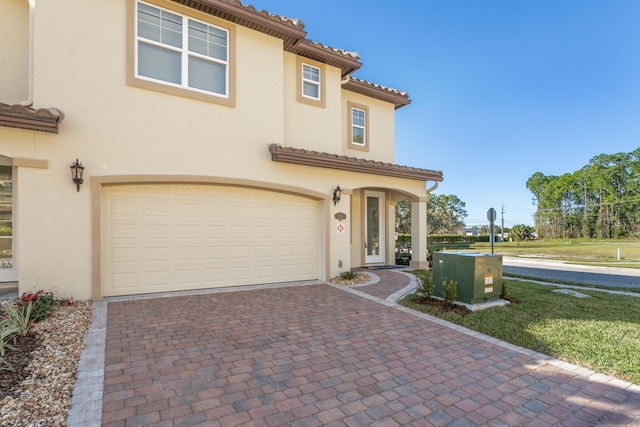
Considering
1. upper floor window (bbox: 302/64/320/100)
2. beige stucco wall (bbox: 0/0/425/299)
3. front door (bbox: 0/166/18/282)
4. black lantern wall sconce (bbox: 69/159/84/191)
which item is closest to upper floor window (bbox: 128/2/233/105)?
beige stucco wall (bbox: 0/0/425/299)

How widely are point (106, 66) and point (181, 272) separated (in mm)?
5100

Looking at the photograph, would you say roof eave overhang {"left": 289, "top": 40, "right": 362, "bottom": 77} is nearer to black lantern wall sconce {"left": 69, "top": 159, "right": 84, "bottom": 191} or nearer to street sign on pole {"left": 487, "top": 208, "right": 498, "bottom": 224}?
black lantern wall sconce {"left": 69, "top": 159, "right": 84, "bottom": 191}

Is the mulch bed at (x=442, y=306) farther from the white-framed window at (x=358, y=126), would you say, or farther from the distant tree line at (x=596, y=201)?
the distant tree line at (x=596, y=201)

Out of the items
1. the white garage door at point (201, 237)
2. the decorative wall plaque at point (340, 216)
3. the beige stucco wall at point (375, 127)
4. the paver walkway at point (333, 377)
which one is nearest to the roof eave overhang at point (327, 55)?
the beige stucco wall at point (375, 127)

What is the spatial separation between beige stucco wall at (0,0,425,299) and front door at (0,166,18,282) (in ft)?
6.92

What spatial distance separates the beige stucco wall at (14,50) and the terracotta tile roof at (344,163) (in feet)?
20.6

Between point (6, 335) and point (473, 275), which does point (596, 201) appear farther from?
point (6, 335)

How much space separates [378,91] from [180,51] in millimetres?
7700

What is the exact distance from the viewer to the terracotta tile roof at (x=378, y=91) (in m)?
12.1

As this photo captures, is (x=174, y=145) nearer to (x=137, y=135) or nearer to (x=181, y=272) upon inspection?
(x=137, y=135)

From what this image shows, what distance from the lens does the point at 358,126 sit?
41.8ft

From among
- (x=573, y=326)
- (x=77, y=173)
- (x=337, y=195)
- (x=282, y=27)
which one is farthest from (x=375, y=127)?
(x=77, y=173)

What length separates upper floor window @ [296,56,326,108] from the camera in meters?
10.3

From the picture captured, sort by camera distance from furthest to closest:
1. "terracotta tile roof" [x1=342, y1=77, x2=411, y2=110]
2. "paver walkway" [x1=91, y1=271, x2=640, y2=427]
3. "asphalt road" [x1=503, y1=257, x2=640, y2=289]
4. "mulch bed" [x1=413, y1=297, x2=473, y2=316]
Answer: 1. "terracotta tile roof" [x1=342, y1=77, x2=411, y2=110]
2. "asphalt road" [x1=503, y1=257, x2=640, y2=289]
3. "mulch bed" [x1=413, y1=297, x2=473, y2=316]
4. "paver walkway" [x1=91, y1=271, x2=640, y2=427]
